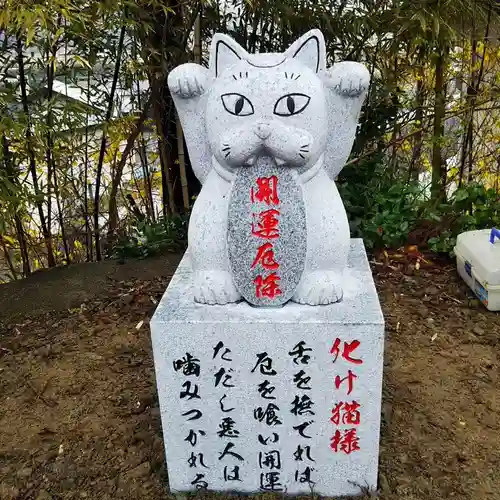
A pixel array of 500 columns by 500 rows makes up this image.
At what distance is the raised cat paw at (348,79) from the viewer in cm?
210

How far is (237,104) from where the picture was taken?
79.4 inches

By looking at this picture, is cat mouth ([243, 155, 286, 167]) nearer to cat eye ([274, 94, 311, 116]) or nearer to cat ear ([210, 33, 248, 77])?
cat eye ([274, 94, 311, 116])

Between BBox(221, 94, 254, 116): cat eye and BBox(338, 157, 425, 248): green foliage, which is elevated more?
BBox(221, 94, 254, 116): cat eye

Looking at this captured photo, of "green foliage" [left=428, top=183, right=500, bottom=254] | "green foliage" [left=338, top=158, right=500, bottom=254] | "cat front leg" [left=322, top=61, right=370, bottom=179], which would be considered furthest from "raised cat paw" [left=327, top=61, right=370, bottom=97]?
"green foliage" [left=428, top=183, right=500, bottom=254]

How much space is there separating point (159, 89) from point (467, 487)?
3341 millimetres

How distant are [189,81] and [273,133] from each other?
413mm

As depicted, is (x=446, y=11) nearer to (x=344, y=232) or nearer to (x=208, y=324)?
(x=344, y=232)

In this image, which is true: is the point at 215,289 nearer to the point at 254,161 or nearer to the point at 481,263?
the point at 254,161

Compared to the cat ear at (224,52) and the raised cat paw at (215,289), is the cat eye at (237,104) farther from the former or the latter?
the raised cat paw at (215,289)

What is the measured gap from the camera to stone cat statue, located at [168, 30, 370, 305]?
78.6 inches

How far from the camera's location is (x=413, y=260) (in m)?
4.27

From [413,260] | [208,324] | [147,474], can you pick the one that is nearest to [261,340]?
[208,324]

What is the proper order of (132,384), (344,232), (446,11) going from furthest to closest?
(446,11) → (132,384) → (344,232)

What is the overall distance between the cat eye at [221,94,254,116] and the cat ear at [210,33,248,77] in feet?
0.52
